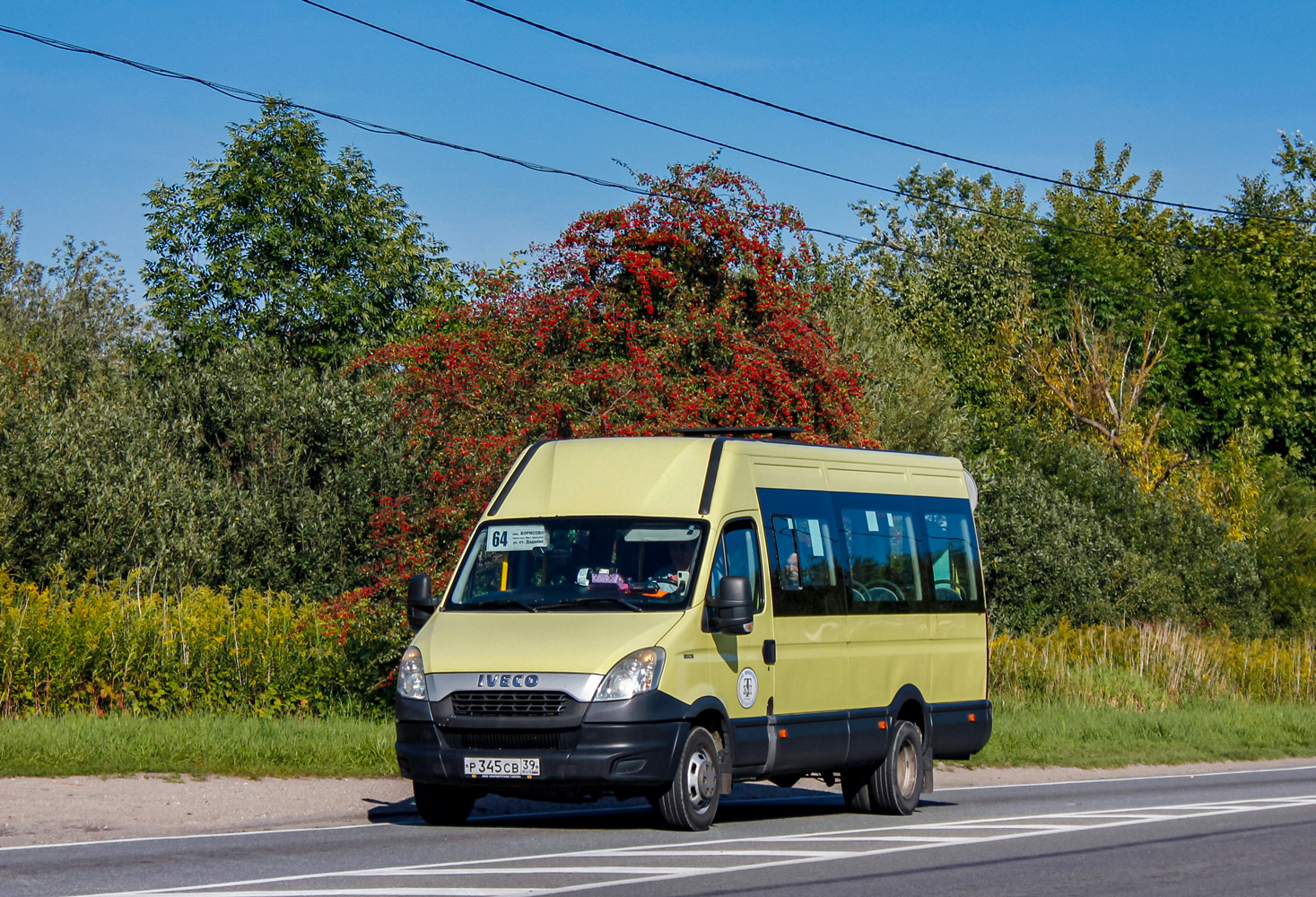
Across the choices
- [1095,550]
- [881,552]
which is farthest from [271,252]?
[881,552]

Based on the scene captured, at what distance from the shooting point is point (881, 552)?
557 inches

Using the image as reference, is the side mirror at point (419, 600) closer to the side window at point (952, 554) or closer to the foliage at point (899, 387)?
the side window at point (952, 554)

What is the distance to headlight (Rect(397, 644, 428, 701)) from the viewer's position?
11273mm

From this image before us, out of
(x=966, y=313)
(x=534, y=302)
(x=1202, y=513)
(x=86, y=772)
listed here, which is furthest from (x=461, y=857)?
(x=966, y=313)

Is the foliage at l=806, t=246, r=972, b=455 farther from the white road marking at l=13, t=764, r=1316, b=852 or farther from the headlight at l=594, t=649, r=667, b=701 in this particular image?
the headlight at l=594, t=649, r=667, b=701

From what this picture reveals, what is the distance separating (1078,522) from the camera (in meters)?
39.5

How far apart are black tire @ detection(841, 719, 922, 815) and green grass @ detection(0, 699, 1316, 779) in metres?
4.22

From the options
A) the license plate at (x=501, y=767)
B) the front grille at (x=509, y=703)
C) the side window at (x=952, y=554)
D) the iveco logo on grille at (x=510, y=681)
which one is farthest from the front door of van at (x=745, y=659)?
the side window at (x=952, y=554)

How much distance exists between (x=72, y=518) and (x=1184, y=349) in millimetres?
44635

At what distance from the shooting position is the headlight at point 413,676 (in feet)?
37.0

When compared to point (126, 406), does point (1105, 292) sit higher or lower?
higher

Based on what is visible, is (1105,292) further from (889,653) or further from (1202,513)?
(889,653)

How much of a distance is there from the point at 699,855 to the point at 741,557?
2662 millimetres

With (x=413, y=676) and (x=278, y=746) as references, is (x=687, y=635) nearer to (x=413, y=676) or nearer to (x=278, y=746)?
(x=413, y=676)
